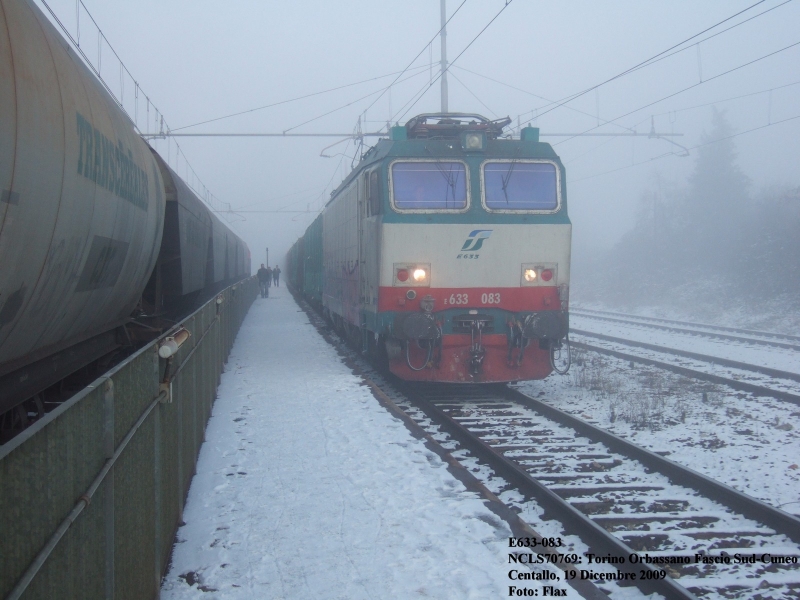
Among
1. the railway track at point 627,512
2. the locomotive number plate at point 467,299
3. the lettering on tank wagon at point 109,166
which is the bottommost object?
the railway track at point 627,512

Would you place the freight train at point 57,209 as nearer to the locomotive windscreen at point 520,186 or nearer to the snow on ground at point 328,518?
the snow on ground at point 328,518

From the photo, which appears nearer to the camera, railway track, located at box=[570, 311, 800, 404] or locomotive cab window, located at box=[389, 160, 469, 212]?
locomotive cab window, located at box=[389, 160, 469, 212]

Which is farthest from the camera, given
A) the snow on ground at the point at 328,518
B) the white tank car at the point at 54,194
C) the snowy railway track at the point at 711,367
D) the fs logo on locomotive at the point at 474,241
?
the snowy railway track at the point at 711,367

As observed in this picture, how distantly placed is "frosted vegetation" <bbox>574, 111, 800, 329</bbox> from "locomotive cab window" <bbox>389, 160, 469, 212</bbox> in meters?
17.9

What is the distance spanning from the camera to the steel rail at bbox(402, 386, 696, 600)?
426cm

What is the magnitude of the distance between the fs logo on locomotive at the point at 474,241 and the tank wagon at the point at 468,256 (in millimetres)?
20

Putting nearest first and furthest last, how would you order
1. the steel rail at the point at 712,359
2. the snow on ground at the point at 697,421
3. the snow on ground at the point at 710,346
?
1. the snow on ground at the point at 697,421
2. the steel rail at the point at 712,359
3. the snow on ground at the point at 710,346

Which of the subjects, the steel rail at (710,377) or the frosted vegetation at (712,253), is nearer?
the steel rail at (710,377)

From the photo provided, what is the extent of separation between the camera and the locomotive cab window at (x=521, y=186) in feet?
34.6

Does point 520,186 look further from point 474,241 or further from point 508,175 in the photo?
point 474,241

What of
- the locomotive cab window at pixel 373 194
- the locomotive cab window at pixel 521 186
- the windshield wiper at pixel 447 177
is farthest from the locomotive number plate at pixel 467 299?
the locomotive cab window at pixel 373 194

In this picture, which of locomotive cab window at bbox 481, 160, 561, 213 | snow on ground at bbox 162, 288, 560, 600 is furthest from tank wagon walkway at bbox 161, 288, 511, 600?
locomotive cab window at bbox 481, 160, 561, 213

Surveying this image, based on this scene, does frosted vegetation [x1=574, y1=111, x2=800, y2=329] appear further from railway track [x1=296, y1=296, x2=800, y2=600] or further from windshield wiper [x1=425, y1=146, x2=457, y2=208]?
railway track [x1=296, y1=296, x2=800, y2=600]

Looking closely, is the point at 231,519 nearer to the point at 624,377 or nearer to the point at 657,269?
the point at 624,377
